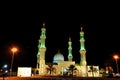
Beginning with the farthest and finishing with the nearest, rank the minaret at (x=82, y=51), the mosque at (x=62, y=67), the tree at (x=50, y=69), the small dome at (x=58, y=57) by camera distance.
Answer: the small dome at (x=58, y=57)
the minaret at (x=82, y=51)
the mosque at (x=62, y=67)
the tree at (x=50, y=69)

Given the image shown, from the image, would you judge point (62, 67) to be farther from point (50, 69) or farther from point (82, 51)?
point (82, 51)

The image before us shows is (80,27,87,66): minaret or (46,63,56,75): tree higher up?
(80,27,87,66): minaret

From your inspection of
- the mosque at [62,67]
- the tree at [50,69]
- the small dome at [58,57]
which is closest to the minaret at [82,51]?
the mosque at [62,67]

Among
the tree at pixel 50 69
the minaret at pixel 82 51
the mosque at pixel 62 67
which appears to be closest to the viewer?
the tree at pixel 50 69

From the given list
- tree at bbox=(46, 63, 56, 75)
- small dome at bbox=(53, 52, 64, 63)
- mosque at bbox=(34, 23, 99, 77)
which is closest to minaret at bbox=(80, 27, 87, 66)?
mosque at bbox=(34, 23, 99, 77)

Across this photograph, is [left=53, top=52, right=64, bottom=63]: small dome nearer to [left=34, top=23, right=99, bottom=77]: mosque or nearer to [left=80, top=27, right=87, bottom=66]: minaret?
[left=34, top=23, right=99, bottom=77]: mosque

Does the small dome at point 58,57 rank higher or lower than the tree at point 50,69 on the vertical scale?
higher

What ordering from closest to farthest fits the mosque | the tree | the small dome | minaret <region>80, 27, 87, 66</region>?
the tree → the mosque → minaret <region>80, 27, 87, 66</region> → the small dome

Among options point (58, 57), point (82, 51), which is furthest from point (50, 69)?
point (82, 51)

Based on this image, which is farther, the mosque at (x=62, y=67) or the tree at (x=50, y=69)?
the mosque at (x=62, y=67)

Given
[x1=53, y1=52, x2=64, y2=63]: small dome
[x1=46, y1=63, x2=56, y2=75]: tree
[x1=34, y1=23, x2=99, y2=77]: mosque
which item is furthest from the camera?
[x1=53, y1=52, x2=64, y2=63]: small dome

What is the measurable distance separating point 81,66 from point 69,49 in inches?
469

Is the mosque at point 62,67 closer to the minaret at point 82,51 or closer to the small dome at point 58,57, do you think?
the minaret at point 82,51

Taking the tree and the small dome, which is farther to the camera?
the small dome
